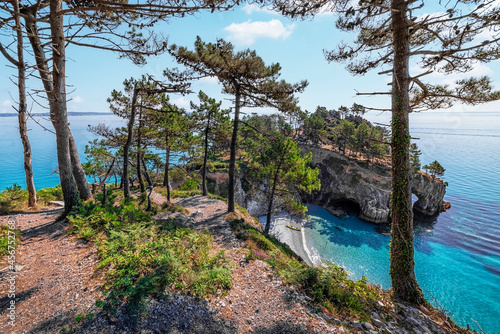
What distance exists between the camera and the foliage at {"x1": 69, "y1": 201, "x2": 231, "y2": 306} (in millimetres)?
4332

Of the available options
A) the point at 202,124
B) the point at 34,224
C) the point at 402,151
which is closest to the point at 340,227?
the point at 202,124

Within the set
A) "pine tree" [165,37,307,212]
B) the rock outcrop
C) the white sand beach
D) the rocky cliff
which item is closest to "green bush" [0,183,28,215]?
"pine tree" [165,37,307,212]

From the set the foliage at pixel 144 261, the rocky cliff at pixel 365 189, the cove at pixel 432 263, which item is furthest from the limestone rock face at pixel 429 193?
the foliage at pixel 144 261

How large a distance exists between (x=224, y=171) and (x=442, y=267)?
33.6 meters

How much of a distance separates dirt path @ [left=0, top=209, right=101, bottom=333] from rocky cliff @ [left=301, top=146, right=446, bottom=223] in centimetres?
4416

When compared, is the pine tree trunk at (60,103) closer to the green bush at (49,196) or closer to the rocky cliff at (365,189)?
the green bush at (49,196)

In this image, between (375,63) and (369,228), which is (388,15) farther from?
(369,228)

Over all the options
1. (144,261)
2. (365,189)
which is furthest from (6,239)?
(365,189)

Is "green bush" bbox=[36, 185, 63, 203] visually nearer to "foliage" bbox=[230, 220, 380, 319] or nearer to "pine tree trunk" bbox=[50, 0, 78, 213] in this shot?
"pine tree trunk" bbox=[50, 0, 78, 213]

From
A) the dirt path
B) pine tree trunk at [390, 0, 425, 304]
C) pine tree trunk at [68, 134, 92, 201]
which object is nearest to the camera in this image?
the dirt path

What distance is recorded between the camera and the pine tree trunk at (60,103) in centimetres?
655

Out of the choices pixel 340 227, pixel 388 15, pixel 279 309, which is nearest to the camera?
pixel 279 309

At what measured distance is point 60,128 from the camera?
23.4ft

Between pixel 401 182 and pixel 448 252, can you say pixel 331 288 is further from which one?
pixel 448 252
